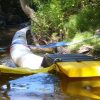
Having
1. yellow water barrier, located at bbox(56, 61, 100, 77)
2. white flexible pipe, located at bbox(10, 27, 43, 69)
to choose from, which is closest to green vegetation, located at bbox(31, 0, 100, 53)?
white flexible pipe, located at bbox(10, 27, 43, 69)

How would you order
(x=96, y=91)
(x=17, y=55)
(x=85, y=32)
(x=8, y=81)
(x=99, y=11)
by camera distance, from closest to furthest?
(x=96, y=91), (x=8, y=81), (x=17, y=55), (x=85, y=32), (x=99, y=11)

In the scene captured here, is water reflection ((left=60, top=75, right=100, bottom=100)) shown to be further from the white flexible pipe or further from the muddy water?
the white flexible pipe

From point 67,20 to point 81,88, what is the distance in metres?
5.67

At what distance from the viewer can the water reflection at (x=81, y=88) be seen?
609 centimetres

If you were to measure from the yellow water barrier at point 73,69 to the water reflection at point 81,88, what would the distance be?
0.58ft

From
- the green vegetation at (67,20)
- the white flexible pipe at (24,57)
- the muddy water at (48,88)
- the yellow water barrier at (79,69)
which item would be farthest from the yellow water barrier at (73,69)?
the green vegetation at (67,20)

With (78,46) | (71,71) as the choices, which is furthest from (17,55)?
(71,71)

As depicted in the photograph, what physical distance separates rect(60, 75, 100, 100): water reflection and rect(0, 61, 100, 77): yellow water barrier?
0.18 meters

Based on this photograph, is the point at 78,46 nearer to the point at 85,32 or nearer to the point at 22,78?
the point at 85,32

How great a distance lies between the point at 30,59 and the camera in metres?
8.93

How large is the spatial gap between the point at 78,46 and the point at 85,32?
81 cm

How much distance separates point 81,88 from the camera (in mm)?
6633

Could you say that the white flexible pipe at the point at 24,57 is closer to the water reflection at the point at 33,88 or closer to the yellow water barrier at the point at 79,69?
the water reflection at the point at 33,88

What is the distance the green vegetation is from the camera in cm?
1105
